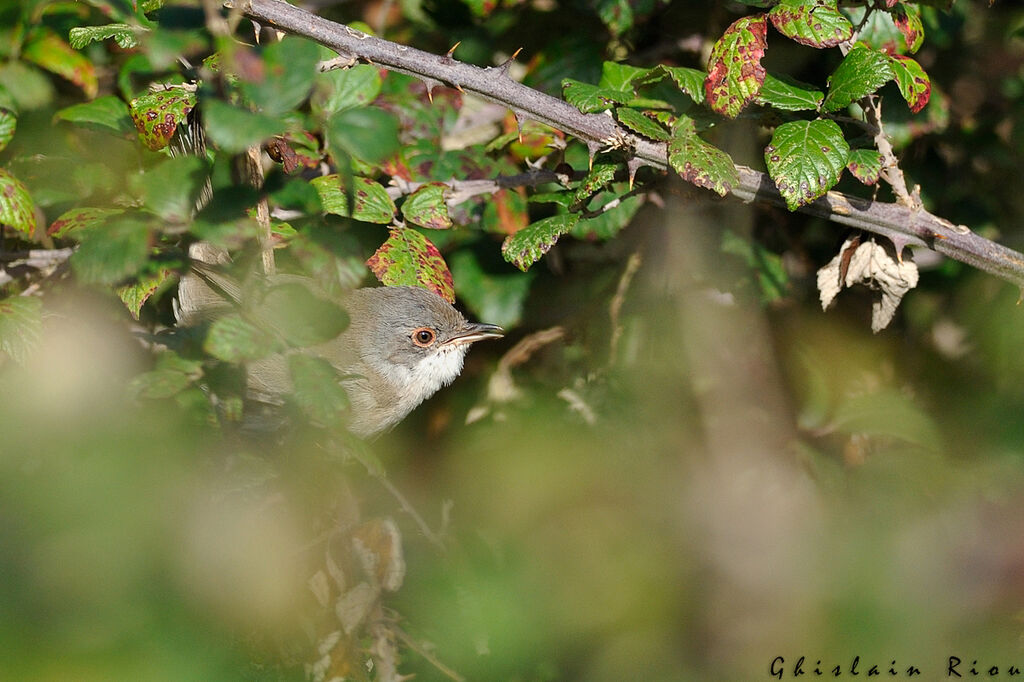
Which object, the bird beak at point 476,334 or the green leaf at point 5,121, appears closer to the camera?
the green leaf at point 5,121

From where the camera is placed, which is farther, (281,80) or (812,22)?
(812,22)

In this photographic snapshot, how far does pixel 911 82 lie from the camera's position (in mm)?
2434

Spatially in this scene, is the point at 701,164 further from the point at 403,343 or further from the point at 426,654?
the point at 403,343

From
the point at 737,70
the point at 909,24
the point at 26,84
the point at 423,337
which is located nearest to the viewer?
the point at 737,70

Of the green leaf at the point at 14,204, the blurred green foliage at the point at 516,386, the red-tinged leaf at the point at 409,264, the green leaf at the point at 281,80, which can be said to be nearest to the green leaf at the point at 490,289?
the blurred green foliage at the point at 516,386

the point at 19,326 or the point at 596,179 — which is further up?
the point at 596,179

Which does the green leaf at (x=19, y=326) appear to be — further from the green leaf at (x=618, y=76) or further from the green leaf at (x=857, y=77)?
the green leaf at (x=857, y=77)

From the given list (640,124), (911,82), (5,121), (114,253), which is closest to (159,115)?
(5,121)

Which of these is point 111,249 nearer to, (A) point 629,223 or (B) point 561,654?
(B) point 561,654

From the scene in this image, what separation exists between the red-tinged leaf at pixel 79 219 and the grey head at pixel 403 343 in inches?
44.3

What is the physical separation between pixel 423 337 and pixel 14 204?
5.24 feet

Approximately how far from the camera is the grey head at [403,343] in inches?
140

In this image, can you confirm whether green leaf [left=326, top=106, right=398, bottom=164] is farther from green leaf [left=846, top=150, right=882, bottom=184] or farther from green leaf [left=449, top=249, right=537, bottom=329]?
green leaf [left=449, top=249, right=537, bottom=329]

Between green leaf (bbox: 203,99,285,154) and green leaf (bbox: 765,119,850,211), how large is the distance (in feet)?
4.29
